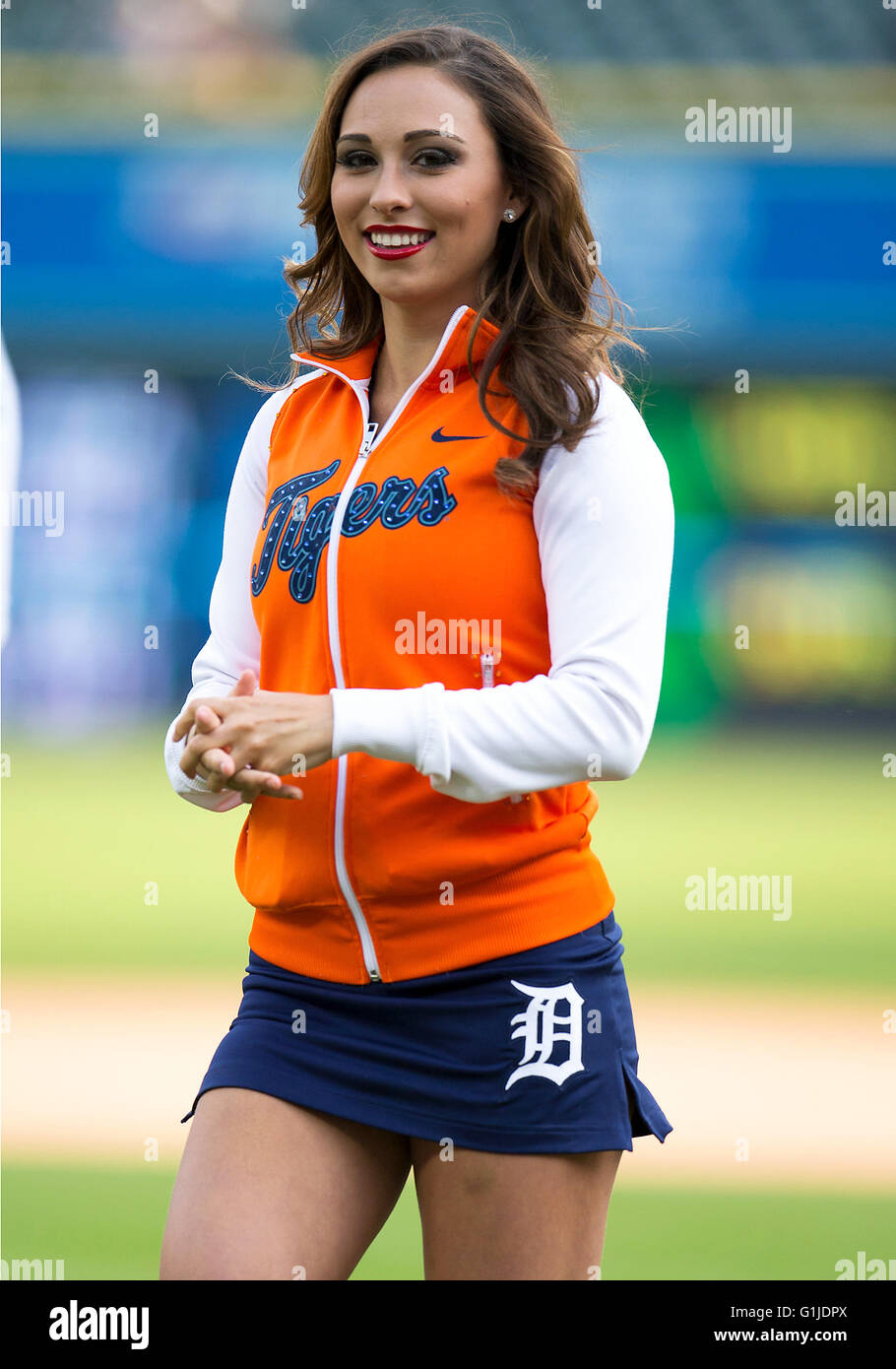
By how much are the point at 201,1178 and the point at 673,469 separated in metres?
9.19

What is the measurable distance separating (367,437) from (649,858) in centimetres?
566

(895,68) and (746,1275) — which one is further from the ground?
(895,68)

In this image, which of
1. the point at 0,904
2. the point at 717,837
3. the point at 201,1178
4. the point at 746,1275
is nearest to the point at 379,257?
the point at 201,1178

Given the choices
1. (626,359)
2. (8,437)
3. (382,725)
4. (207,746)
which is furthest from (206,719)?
(8,437)

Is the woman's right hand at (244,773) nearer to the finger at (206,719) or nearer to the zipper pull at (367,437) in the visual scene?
the finger at (206,719)

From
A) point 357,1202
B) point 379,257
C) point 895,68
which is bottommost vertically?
point 357,1202

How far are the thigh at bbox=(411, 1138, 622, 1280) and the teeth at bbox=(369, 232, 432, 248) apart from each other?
92 centimetres

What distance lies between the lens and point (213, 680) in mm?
1822

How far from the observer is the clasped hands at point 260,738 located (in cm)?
149

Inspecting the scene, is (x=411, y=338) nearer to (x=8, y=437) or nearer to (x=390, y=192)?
(x=390, y=192)

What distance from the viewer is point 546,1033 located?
1.56m

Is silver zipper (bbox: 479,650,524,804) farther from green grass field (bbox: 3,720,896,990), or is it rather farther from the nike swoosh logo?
green grass field (bbox: 3,720,896,990)

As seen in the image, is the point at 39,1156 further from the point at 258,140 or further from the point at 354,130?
the point at 258,140

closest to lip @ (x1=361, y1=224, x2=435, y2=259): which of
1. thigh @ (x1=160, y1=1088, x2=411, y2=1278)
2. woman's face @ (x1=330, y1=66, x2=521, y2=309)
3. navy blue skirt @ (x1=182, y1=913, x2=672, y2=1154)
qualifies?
woman's face @ (x1=330, y1=66, x2=521, y2=309)
